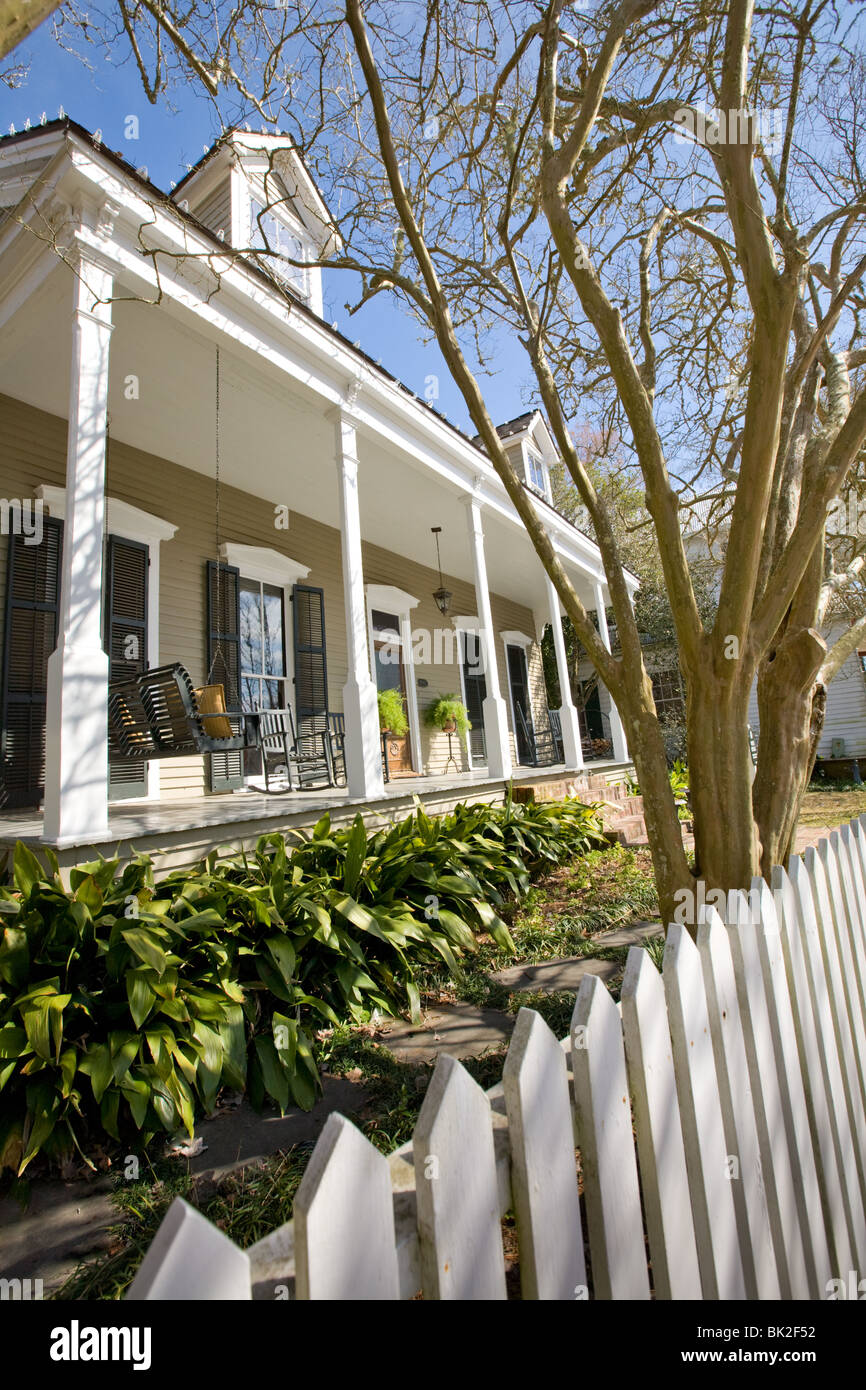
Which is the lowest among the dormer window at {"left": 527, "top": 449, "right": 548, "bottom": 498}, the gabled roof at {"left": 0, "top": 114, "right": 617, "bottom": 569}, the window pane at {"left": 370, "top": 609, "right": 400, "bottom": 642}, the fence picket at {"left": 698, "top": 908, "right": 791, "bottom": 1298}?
the fence picket at {"left": 698, "top": 908, "right": 791, "bottom": 1298}

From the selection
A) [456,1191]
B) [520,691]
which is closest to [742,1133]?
[456,1191]

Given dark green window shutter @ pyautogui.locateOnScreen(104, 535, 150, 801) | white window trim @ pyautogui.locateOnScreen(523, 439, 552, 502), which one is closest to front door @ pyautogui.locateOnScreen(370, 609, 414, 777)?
dark green window shutter @ pyautogui.locateOnScreen(104, 535, 150, 801)

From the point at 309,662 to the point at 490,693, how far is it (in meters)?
2.33

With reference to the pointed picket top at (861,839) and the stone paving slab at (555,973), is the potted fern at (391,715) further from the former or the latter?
the pointed picket top at (861,839)

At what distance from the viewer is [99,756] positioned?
346 cm

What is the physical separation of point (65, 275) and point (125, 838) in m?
3.56

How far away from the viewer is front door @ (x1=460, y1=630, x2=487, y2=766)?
11.7 meters

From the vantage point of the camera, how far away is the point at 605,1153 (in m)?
1.02

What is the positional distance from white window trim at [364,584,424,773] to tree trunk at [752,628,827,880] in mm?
6712

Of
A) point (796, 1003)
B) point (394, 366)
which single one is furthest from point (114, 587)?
point (796, 1003)

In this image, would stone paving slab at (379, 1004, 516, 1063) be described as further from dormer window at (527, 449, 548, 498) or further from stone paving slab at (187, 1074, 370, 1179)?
dormer window at (527, 449, 548, 498)

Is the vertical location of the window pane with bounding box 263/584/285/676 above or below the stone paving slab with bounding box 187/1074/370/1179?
above

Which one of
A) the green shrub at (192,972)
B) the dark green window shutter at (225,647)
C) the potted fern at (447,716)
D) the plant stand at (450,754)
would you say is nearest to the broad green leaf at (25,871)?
the green shrub at (192,972)
